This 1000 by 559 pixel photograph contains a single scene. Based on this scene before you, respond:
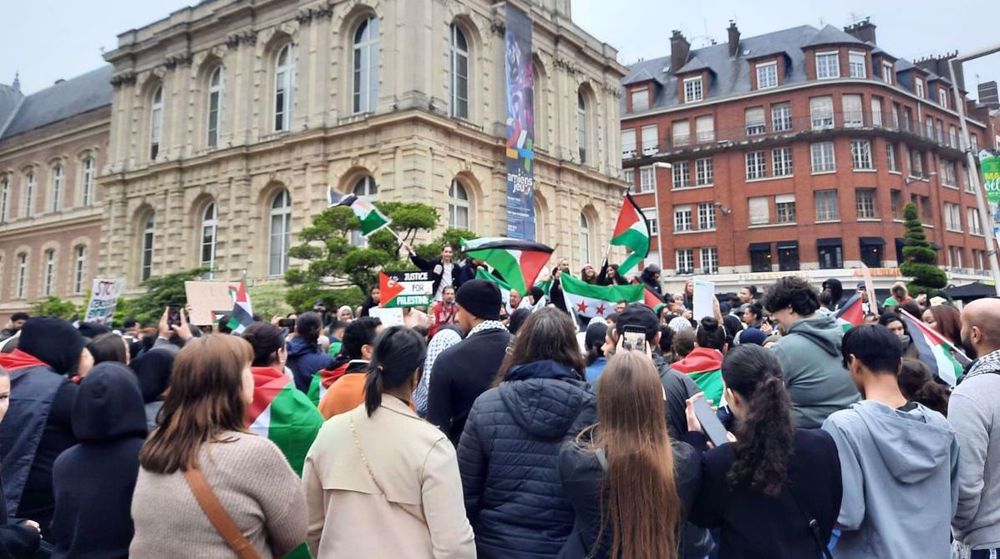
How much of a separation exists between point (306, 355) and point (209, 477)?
3393 millimetres

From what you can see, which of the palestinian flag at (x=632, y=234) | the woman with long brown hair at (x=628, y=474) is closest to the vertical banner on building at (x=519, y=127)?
the palestinian flag at (x=632, y=234)

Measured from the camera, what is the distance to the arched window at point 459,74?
79.8ft

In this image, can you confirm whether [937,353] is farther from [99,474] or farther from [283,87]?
[283,87]

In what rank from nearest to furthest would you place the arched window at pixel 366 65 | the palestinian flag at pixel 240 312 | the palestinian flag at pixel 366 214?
the palestinian flag at pixel 240 312, the palestinian flag at pixel 366 214, the arched window at pixel 366 65

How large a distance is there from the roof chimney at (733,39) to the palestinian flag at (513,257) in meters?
38.9

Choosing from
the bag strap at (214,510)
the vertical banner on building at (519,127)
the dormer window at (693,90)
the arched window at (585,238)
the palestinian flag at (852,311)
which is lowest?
the bag strap at (214,510)

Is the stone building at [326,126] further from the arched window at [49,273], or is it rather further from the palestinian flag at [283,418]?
the palestinian flag at [283,418]

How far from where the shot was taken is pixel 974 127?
162 ft

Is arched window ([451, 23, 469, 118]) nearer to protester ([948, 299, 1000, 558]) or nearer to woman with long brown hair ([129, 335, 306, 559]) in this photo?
protester ([948, 299, 1000, 558])

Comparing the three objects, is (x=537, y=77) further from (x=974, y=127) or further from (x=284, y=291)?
(x=974, y=127)

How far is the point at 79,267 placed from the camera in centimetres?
3712

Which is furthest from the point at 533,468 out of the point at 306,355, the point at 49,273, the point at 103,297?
the point at 49,273

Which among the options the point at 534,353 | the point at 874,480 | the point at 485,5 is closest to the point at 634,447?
the point at 534,353

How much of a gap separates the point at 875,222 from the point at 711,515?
41329 mm
